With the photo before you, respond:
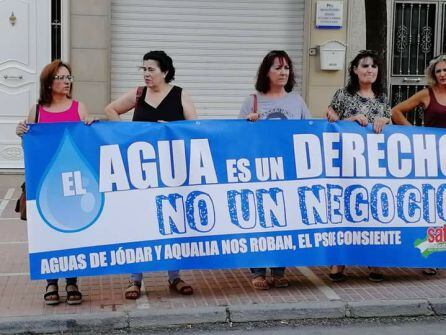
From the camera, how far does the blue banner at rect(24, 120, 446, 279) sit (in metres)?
6.01

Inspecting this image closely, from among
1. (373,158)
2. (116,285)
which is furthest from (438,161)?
(116,285)

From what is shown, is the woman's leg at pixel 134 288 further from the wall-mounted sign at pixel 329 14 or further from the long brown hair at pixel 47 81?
the wall-mounted sign at pixel 329 14

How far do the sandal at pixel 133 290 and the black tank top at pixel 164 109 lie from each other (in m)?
1.30

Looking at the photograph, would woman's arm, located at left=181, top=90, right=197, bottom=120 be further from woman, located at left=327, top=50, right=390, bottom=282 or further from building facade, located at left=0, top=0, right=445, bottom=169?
building facade, located at left=0, top=0, right=445, bottom=169

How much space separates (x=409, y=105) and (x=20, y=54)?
6.44 metres

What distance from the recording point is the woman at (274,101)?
6613 millimetres

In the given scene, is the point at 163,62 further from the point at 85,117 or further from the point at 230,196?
the point at 230,196

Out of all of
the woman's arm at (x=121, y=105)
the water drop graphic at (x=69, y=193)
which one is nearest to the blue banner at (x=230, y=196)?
the water drop graphic at (x=69, y=193)

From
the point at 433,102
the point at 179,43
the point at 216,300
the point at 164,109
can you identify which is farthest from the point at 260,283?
the point at 179,43

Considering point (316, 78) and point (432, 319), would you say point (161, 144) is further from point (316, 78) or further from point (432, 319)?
point (316, 78)

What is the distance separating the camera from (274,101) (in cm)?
667

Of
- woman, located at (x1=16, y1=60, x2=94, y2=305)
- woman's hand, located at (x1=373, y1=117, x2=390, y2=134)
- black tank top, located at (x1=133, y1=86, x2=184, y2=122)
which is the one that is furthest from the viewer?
woman's hand, located at (x1=373, y1=117, x2=390, y2=134)

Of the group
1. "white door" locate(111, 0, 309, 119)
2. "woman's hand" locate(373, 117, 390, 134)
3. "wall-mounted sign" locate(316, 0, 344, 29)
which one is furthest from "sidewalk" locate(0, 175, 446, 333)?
"wall-mounted sign" locate(316, 0, 344, 29)

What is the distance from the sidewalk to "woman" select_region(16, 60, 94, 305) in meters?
0.10
